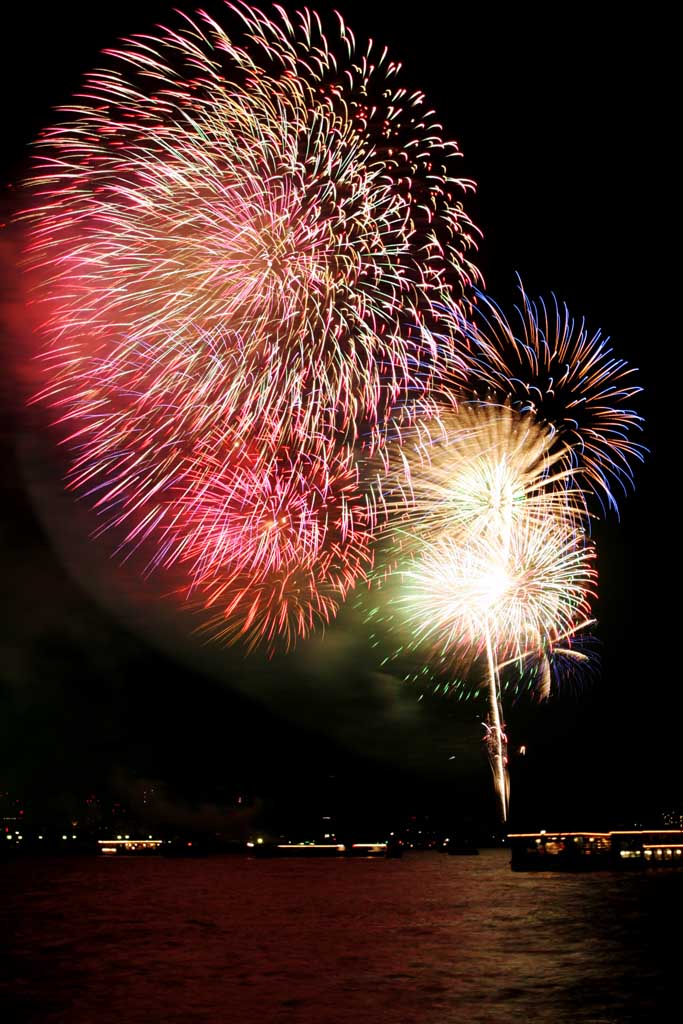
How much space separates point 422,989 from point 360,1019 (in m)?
3.18

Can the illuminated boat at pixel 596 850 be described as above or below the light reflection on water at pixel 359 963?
→ below

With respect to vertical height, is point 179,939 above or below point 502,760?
below

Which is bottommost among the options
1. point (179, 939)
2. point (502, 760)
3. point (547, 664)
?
point (179, 939)

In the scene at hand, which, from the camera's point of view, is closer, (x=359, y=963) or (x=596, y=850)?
(x=359, y=963)

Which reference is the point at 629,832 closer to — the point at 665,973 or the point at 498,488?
the point at 498,488

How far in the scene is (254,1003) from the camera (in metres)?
17.1

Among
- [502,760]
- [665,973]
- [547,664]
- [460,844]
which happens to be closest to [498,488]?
[547,664]

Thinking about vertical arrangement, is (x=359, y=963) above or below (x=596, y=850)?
above

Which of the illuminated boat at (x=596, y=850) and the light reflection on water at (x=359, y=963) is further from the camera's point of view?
the illuminated boat at (x=596, y=850)

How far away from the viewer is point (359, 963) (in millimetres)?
22594

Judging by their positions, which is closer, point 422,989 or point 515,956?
point 422,989

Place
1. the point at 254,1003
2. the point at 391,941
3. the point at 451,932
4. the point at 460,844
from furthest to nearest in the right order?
the point at 460,844
the point at 451,932
the point at 391,941
the point at 254,1003

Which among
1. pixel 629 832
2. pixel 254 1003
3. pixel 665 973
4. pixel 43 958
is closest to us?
pixel 254 1003

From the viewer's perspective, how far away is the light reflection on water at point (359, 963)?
15875 millimetres
